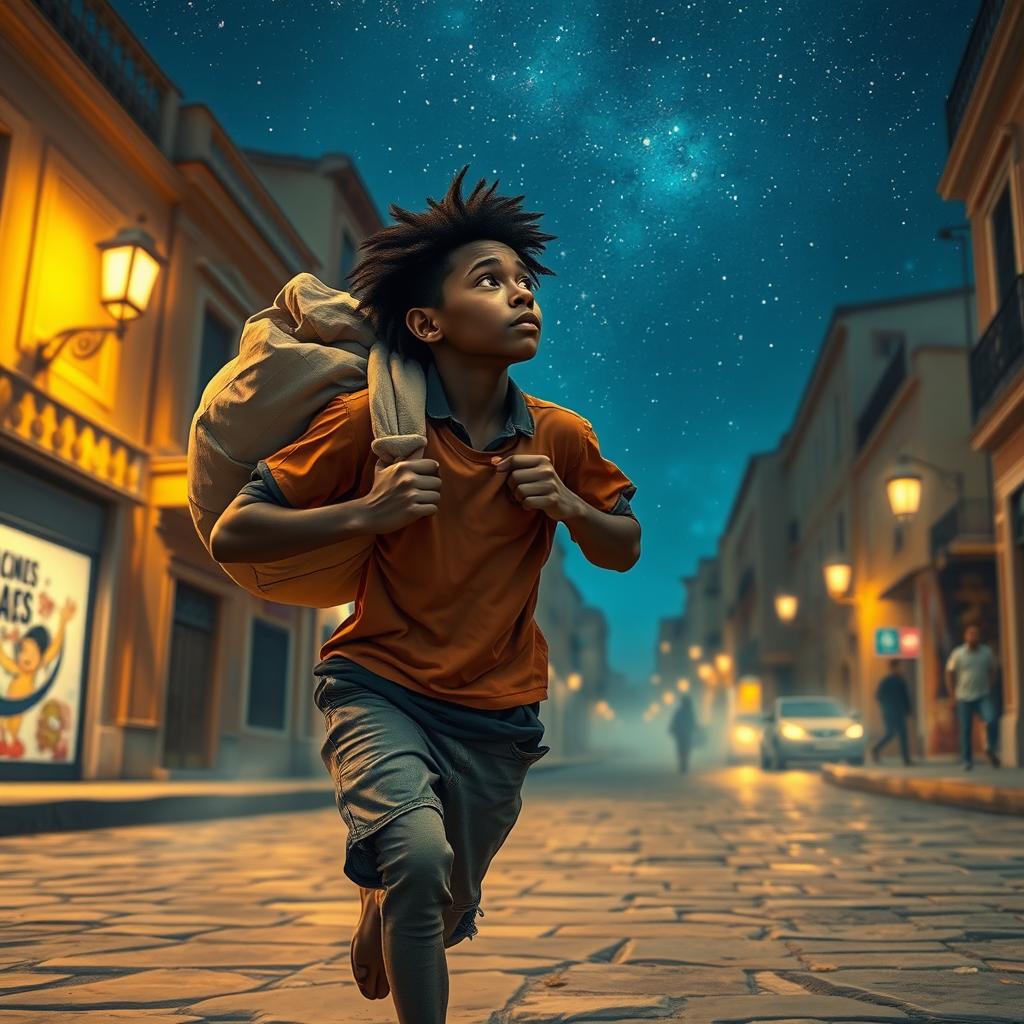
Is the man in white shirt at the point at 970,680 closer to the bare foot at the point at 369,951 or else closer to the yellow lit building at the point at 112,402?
the yellow lit building at the point at 112,402

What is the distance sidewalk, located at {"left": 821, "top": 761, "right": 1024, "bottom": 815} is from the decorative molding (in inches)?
351

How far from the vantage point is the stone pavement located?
3.21m

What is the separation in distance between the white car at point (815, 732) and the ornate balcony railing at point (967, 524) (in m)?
3.53

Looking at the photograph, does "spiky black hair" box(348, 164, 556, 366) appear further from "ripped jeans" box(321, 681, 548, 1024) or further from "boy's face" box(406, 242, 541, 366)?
"ripped jeans" box(321, 681, 548, 1024)

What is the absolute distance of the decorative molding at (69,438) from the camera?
11.0m

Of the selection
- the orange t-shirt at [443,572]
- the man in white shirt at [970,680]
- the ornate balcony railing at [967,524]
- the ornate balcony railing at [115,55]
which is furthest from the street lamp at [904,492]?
the orange t-shirt at [443,572]

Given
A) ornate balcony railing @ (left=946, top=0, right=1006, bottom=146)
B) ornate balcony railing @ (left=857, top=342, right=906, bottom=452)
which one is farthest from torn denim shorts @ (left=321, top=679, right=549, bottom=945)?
ornate balcony railing @ (left=857, top=342, right=906, bottom=452)

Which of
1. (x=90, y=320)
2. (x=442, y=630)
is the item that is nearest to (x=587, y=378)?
(x=442, y=630)

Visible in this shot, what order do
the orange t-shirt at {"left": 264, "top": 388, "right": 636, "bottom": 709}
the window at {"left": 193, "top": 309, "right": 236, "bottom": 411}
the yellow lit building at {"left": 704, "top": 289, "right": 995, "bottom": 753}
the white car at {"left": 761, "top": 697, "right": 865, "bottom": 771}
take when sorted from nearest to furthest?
the orange t-shirt at {"left": 264, "top": 388, "right": 636, "bottom": 709}, the window at {"left": 193, "top": 309, "right": 236, "bottom": 411}, the white car at {"left": 761, "top": 697, "right": 865, "bottom": 771}, the yellow lit building at {"left": 704, "top": 289, "right": 995, "bottom": 753}

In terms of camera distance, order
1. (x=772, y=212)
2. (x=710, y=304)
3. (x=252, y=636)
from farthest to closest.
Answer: (x=252, y=636)
(x=772, y=212)
(x=710, y=304)

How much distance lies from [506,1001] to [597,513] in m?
1.48

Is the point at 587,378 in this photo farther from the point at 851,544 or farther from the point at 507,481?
the point at 851,544

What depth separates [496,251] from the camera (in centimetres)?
257

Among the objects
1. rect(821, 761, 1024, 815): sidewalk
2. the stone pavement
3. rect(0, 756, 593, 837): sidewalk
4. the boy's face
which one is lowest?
the stone pavement
